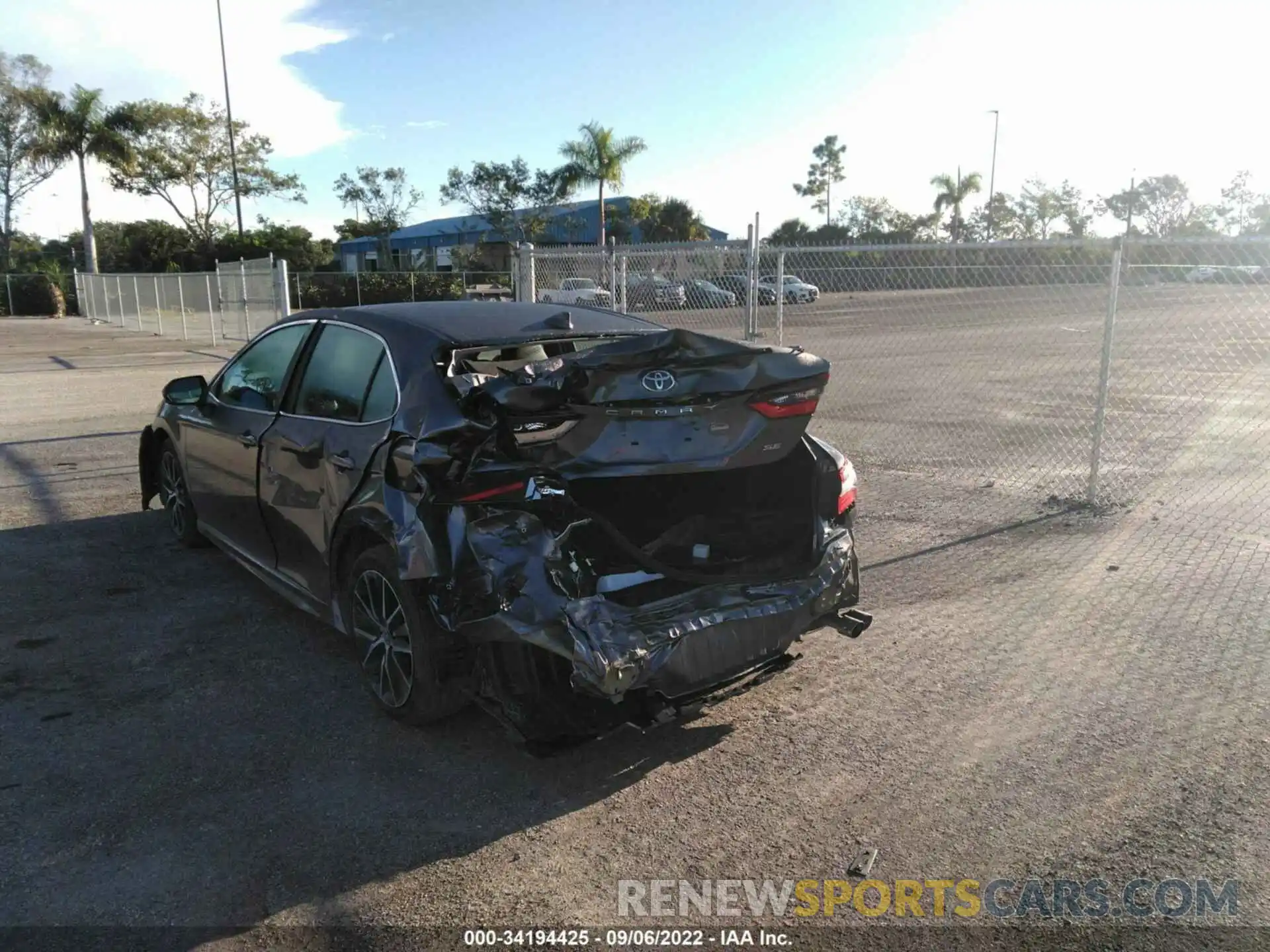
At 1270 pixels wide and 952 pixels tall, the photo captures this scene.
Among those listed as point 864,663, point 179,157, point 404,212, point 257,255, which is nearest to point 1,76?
point 179,157

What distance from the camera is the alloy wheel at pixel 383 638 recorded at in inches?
144

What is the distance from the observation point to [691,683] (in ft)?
10.6

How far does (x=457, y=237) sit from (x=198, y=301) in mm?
36583

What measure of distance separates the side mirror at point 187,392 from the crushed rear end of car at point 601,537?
2468 millimetres

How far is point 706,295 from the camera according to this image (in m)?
11.4

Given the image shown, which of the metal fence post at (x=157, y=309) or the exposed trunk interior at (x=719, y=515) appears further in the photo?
the metal fence post at (x=157, y=309)

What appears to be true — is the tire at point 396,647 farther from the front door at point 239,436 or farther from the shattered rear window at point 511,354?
the front door at point 239,436

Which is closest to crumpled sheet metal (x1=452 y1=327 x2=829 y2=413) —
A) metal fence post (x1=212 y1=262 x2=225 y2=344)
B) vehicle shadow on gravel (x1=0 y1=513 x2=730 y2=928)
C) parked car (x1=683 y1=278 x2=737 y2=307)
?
vehicle shadow on gravel (x1=0 y1=513 x2=730 y2=928)

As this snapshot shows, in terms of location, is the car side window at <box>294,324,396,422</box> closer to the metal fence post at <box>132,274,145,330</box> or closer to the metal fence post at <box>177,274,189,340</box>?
the metal fence post at <box>177,274,189,340</box>

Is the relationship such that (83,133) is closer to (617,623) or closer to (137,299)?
(137,299)

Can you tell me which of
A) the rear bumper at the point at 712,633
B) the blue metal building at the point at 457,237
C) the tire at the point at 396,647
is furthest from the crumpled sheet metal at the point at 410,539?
the blue metal building at the point at 457,237

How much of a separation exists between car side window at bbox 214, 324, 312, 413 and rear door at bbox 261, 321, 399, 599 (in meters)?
0.22

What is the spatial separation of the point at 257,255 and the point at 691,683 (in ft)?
177

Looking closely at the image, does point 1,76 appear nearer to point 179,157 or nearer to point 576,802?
point 179,157
